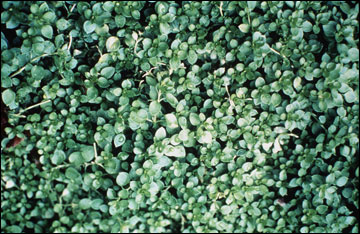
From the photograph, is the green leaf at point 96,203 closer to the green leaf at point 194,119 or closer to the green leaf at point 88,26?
the green leaf at point 194,119

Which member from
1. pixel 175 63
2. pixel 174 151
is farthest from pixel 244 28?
pixel 174 151

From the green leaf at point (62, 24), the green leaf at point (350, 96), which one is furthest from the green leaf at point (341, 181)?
the green leaf at point (62, 24)

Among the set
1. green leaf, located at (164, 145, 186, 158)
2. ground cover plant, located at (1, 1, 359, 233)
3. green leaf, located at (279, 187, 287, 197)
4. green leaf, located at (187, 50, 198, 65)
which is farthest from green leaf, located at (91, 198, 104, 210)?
green leaf, located at (279, 187, 287, 197)

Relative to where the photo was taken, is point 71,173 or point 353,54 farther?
point 71,173

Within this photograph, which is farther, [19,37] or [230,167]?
[230,167]

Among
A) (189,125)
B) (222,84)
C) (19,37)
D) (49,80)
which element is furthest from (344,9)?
(19,37)

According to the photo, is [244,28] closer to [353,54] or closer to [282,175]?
[353,54]

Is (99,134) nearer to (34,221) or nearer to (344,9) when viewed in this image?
(34,221)
